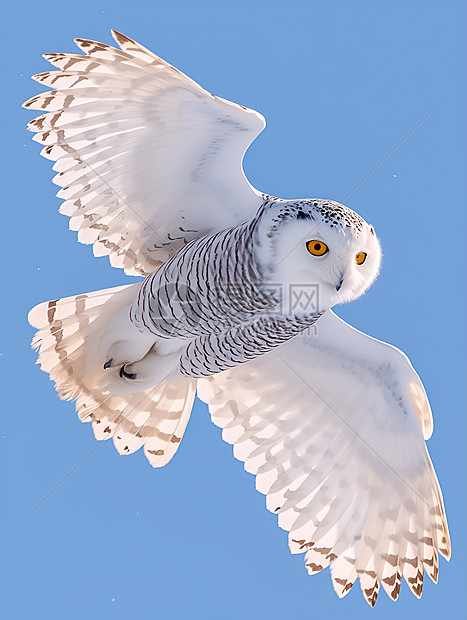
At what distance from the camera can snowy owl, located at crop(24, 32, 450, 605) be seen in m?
3.82

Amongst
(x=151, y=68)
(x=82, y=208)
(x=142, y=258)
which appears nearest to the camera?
(x=151, y=68)

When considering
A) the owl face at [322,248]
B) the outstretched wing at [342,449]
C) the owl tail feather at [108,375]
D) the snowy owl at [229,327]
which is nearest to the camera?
the owl face at [322,248]

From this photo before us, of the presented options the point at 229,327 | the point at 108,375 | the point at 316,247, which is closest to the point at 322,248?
the point at 316,247

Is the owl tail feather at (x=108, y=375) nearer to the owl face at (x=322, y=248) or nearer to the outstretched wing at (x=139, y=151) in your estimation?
the outstretched wing at (x=139, y=151)

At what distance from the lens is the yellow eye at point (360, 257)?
12.4ft

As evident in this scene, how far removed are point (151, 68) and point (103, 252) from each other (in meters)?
1.17

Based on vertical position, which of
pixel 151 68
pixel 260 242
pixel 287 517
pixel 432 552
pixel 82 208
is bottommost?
pixel 287 517

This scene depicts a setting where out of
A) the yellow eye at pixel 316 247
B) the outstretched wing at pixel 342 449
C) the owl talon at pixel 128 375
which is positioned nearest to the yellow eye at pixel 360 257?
the yellow eye at pixel 316 247

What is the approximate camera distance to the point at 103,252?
4.42m

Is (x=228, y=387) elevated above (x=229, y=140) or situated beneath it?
situated beneath

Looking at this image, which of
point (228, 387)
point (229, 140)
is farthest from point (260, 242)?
point (228, 387)

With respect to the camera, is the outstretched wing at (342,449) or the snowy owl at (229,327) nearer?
the snowy owl at (229,327)

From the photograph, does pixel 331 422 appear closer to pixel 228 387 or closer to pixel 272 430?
pixel 272 430

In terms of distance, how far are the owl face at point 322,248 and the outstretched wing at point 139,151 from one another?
1.58ft
